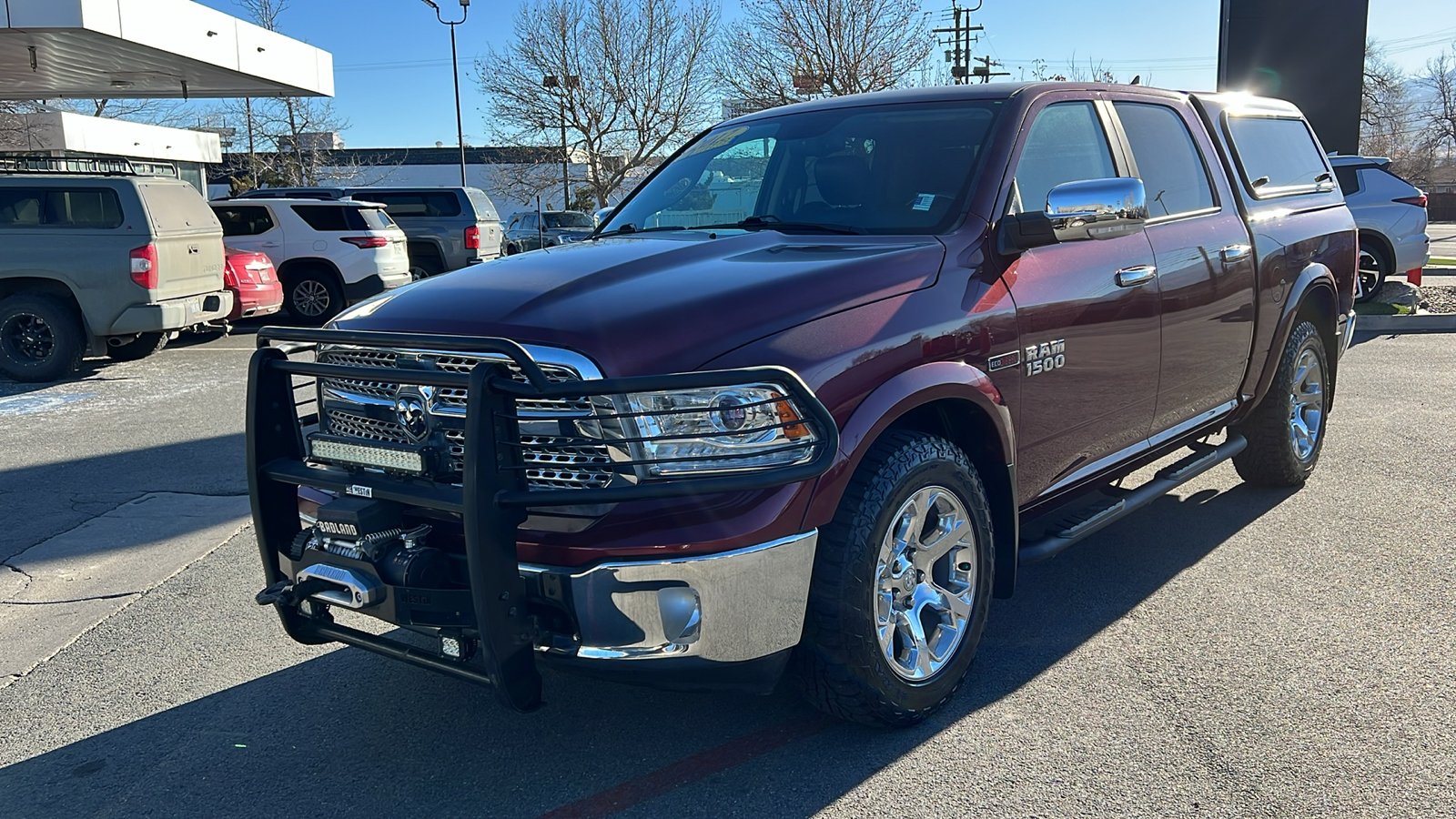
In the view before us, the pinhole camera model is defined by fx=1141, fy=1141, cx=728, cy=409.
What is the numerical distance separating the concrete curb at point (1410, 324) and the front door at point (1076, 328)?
996 cm

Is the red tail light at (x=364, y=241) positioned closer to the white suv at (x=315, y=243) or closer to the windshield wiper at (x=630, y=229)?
the white suv at (x=315, y=243)

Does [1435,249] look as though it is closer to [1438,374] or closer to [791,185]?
[1438,374]

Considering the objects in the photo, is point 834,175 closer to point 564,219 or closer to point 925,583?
point 925,583

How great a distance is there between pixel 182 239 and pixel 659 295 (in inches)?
384

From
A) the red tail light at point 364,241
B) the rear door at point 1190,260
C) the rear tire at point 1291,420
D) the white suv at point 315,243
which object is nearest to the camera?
the rear door at point 1190,260

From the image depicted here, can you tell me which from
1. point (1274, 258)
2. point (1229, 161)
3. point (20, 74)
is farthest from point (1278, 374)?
point (20, 74)

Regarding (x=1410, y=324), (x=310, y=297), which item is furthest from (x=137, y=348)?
(x=1410, y=324)

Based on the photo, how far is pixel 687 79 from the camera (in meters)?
44.7

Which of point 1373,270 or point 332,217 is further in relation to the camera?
point 332,217

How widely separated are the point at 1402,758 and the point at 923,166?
2358 millimetres

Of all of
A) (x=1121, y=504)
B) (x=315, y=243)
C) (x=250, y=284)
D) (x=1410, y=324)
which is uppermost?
(x=315, y=243)

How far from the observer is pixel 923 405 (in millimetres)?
3502

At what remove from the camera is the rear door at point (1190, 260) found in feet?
15.1

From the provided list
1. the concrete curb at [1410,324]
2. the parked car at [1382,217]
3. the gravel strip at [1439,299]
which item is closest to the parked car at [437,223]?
the parked car at [1382,217]
